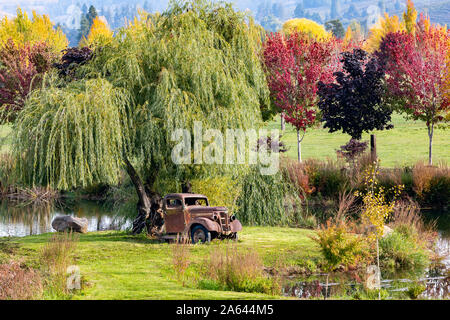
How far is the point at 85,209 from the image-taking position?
98.8 ft

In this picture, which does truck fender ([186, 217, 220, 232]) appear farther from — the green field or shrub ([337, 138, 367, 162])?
the green field

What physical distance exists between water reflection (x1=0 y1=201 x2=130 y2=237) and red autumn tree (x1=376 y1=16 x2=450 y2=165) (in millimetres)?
15730

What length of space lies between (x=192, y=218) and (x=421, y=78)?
62.5 ft

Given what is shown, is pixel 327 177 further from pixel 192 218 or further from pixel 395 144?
pixel 395 144

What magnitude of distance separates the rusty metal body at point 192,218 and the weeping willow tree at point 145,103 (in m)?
0.94

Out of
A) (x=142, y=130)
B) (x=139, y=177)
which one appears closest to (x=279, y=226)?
(x=139, y=177)

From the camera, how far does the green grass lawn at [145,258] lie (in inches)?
456

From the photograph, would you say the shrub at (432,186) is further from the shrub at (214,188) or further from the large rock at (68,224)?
the large rock at (68,224)

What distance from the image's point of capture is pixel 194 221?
17.0 metres

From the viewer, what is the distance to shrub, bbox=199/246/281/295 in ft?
42.0

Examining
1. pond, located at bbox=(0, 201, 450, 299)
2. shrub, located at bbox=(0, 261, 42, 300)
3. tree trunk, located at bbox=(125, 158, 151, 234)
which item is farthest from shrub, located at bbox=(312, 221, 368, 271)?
shrub, located at bbox=(0, 261, 42, 300)

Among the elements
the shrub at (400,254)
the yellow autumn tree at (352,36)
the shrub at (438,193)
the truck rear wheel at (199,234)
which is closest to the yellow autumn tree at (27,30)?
the yellow autumn tree at (352,36)

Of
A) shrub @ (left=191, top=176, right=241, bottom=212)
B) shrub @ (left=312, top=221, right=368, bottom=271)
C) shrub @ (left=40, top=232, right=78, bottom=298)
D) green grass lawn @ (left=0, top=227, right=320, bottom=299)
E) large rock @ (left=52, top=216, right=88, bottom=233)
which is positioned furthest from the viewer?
large rock @ (left=52, top=216, right=88, bottom=233)

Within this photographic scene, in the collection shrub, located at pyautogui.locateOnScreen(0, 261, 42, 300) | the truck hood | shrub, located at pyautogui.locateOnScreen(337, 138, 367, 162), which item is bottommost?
shrub, located at pyautogui.locateOnScreen(0, 261, 42, 300)
